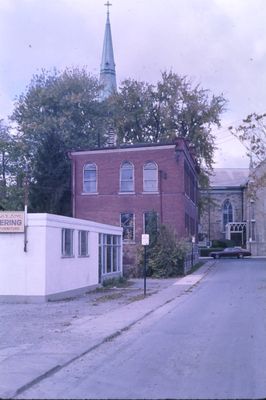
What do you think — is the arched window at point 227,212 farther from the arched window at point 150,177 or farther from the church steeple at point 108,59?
the arched window at point 150,177

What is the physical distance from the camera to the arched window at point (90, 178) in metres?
48.5

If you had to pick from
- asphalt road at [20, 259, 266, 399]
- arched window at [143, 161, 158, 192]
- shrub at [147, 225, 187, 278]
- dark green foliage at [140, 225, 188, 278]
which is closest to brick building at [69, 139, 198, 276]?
arched window at [143, 161, 158, 192]

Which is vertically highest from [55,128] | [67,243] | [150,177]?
[55,128]

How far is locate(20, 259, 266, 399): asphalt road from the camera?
28.5 feet

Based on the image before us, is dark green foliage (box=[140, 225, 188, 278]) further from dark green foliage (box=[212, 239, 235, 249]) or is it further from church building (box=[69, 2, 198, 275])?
dark green foliage (box=[212, 239, 235, 249])

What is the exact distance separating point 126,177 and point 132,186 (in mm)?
822

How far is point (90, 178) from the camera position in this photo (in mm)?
48656

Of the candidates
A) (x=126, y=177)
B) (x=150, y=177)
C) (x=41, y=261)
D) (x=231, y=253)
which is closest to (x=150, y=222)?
(x=150, y=177)

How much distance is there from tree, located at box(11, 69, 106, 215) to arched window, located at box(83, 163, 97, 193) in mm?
3909

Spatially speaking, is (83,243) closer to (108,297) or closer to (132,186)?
(108,297)

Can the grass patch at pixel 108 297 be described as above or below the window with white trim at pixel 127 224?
below

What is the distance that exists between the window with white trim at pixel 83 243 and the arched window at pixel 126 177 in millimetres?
17870

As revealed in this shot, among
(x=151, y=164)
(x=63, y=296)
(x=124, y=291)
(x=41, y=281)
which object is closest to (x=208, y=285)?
(x=124, y=291)

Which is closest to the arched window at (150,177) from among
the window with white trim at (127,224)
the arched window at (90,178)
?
the window with white trim at (127,224)
